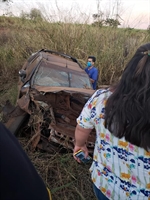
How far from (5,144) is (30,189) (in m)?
0.19

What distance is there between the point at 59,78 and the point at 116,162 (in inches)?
110

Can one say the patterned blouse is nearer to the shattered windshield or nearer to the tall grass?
the shattered windshield

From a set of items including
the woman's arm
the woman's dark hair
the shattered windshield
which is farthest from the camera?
the shattered windshield

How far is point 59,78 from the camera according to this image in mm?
3949

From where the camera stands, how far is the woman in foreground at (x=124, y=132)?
3.61 ft

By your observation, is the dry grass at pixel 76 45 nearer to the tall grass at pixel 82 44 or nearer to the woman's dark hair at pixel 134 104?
the tall grass at pixel 82 44

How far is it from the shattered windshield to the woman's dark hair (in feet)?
8.35

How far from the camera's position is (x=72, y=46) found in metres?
7.94

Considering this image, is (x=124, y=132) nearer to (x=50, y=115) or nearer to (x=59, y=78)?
(x=50, y=115)

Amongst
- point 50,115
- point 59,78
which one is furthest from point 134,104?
point 59,78

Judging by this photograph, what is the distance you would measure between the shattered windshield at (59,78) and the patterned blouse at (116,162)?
2.36 meters

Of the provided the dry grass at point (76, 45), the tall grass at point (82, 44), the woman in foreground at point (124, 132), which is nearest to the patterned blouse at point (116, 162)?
the woman in foreground at point (124, 132)

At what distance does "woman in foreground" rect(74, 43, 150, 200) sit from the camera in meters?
1.10

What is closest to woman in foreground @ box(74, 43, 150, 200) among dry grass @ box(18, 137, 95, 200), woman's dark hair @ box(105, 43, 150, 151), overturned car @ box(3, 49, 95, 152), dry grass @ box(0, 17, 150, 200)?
woman's dark hair @ box(105, 43, 150, 151)
